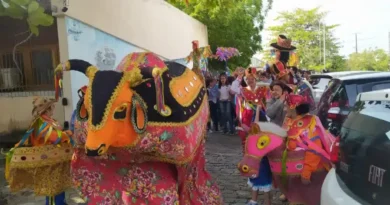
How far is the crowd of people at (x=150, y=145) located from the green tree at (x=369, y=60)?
6308cm

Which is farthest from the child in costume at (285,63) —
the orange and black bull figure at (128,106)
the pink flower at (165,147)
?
the pink flower at (165,147)

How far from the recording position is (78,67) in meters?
3.63

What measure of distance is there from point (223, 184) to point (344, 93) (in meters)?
2.24

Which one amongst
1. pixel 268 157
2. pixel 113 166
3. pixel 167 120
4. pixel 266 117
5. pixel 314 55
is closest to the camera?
pixel 167 120

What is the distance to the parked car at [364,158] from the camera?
211cm

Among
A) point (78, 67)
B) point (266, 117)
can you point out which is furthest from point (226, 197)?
point (78, 67)

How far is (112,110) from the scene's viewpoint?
10.5ft

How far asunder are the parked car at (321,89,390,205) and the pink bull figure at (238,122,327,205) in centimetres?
162

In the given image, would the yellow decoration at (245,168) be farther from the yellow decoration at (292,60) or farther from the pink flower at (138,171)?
the yellow decoration at (292,60)

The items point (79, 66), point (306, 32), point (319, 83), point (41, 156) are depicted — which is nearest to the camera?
point (79, 66)

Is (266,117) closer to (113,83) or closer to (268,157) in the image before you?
(268,157)

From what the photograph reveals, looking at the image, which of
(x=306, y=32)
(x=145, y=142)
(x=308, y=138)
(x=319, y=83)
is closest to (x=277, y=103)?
(x=308, y=138)

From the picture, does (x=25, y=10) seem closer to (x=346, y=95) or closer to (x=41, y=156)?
(x=41, y=156)

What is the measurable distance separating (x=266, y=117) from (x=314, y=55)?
45.1 m
